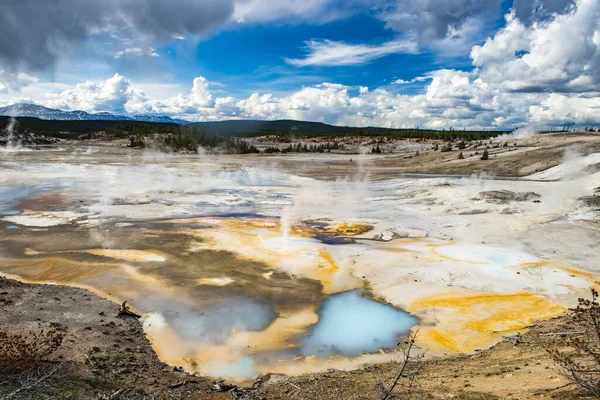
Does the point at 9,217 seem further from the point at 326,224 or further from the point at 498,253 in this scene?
the point at 498,253

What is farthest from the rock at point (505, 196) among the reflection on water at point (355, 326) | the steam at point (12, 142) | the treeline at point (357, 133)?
the steam at point (12, 142)

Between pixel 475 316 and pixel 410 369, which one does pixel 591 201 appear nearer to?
pixel 475 316

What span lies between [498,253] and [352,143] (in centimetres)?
6702

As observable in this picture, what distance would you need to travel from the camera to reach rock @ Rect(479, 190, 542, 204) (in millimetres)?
20172

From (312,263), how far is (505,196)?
13.1 meters

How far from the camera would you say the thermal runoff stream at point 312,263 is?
8.34m

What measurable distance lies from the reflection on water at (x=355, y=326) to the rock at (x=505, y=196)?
13.1 meters

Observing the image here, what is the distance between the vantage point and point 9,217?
1789 centimetres

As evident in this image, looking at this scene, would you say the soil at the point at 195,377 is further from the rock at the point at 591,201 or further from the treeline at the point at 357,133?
the treeline at the point at 357,133

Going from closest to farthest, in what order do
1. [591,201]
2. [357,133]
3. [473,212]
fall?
[591,201]
[473,212]
[357,133]

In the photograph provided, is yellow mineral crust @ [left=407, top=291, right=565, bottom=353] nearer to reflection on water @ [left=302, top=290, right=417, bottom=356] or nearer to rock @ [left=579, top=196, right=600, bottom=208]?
reflection on water @ [left=302, top=290, right=417, bottom=356]

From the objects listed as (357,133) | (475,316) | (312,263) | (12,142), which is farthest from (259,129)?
(475,316)

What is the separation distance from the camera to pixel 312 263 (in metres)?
12.7

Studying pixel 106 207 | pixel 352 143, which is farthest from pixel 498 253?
pixel 352 143
